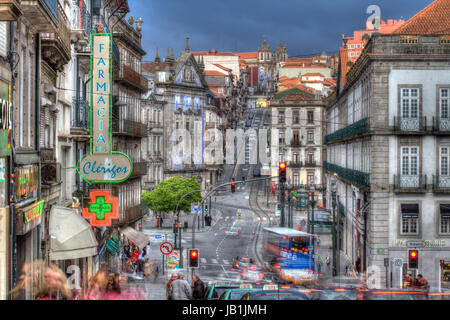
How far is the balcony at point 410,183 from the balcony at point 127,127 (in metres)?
16.1

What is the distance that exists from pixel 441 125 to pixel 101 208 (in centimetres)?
1926

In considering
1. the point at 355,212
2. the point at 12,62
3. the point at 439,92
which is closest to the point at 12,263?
the point at 12,62

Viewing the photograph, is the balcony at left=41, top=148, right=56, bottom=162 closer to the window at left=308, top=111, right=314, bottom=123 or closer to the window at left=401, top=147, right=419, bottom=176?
the window at left=401, top=147, right=419, bottom=176

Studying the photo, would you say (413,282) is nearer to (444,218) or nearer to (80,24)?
(444,218)

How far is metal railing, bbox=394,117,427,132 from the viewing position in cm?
3456

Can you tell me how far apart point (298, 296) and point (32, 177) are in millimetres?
7825

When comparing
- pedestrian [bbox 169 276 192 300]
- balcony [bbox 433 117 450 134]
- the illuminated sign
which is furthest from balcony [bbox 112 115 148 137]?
pedestrian [bbox 169 276 192 300]

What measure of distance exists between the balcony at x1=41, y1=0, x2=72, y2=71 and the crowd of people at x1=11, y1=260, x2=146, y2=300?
20.8 feet

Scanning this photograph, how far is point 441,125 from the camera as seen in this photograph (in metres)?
34.5

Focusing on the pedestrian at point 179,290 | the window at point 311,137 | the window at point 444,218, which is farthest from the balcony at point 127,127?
the window at point 311,137

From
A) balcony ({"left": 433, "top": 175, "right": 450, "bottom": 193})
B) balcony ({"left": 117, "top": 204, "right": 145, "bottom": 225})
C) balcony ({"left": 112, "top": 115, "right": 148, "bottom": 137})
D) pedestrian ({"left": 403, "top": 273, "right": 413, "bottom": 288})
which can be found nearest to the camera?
pedestrian ({"left": 403, "top": 273, "right": 413, "bottom": 288})

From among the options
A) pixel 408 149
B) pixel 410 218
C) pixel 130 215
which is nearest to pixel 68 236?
pixel 130 215

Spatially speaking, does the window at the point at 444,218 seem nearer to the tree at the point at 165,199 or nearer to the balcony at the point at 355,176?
the balcony at the point at 355,176

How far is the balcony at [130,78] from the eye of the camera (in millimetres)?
38925
